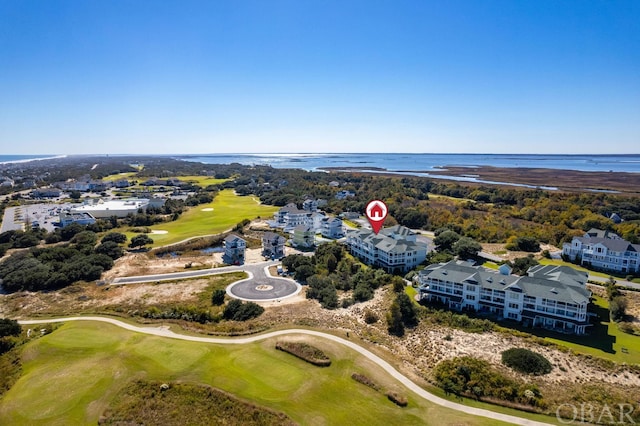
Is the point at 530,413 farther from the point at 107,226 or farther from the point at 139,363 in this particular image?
the point at 107,226

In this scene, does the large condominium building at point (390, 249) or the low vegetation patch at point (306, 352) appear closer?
the low vegetation patch at point (306, 352)

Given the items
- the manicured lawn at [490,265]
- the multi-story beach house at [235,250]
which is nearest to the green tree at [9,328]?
the multi-story beach house at [235,250]

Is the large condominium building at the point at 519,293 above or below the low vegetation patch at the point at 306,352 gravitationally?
above

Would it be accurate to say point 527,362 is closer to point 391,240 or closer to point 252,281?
point 391,240

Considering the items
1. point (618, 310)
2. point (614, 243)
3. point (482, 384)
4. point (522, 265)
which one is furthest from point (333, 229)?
point (482, 384)

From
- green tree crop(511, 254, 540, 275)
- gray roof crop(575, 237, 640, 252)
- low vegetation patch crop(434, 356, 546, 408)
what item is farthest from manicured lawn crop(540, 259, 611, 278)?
low vegetation patch crop(434, 356, 546, 408)

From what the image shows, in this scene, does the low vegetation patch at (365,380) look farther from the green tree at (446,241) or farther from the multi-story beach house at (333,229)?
the multi-story beach house at (333,229)

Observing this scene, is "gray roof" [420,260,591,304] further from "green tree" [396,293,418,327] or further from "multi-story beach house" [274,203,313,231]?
"multi-story beach house" [274,203,313,231]
